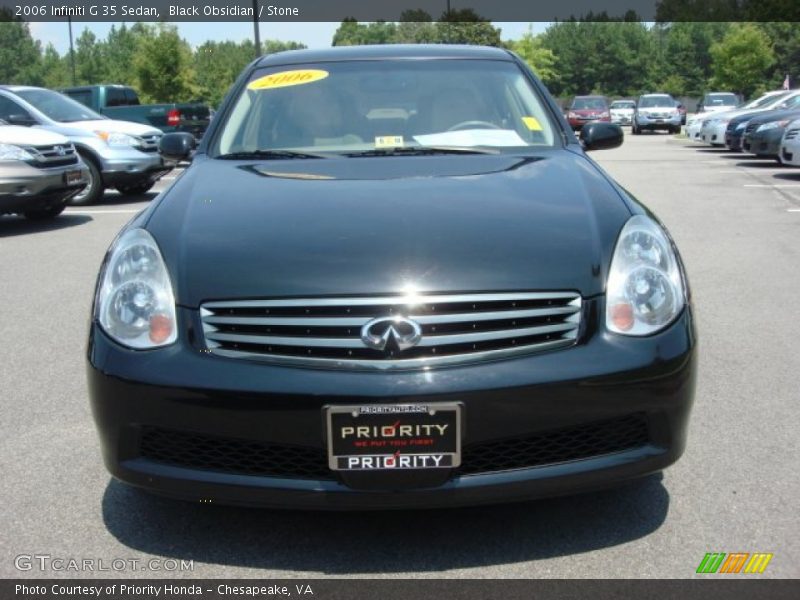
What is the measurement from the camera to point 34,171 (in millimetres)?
10273

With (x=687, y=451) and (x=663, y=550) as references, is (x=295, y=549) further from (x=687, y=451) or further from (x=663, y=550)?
(x=687, y=451)

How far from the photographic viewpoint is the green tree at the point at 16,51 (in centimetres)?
9781

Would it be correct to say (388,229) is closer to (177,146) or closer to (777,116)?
(177,146)

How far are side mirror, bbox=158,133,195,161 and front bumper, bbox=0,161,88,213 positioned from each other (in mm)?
5982

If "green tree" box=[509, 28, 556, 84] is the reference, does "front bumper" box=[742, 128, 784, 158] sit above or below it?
below

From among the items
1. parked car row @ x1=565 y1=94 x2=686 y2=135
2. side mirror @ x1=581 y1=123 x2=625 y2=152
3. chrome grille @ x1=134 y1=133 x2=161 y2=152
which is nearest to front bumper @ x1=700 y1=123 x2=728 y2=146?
parked car row @ x1=565 y1=94 x2=686 y2=135

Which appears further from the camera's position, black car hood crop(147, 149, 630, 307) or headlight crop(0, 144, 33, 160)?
headlight crop(0, 144, 33, 160)

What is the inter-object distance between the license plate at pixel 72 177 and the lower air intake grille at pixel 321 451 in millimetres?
8607

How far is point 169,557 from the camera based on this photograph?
2877 mm

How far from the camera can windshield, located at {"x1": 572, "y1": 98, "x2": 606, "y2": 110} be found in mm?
38444

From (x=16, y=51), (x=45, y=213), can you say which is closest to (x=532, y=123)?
(x=45, y=213)

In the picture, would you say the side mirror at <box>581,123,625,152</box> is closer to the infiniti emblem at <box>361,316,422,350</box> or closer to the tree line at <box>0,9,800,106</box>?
the infiniti emblem at <box>361,316,422,350</box>

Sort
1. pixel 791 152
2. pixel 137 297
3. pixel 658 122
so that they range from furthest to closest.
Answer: pixel 658 122
pixel 791 152
pixel 137 297

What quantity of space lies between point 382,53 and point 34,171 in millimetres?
6711
